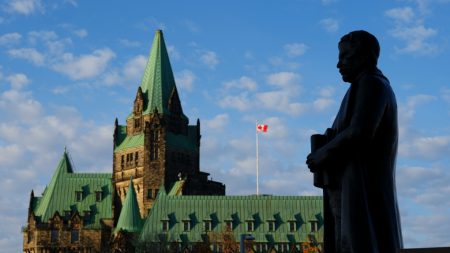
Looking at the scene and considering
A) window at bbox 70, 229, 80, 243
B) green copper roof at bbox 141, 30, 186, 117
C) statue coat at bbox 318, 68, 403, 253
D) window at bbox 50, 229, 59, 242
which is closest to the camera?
statue coat at bbox 318, 68, 403, 253

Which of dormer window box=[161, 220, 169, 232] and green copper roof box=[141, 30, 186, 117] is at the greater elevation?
green copper roof box=[141, 30, 186, 117]

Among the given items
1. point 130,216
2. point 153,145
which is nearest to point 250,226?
point 130,216

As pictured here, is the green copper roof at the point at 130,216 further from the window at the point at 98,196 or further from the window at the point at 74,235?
the window at the point at 98,196

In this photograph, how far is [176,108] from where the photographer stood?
142750 millimetres

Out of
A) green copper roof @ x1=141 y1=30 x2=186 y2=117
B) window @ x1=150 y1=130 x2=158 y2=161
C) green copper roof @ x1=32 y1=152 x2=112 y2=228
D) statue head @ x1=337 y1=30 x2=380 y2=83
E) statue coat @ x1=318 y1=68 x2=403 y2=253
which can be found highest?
green copper roof @ x1=141 y1=30 x2=186 y2=117

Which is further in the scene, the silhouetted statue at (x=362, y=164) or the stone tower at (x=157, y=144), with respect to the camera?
the stone tower at (x=157, y=144)

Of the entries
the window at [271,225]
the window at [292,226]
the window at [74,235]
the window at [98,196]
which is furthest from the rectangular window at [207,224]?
the window at [74,235]

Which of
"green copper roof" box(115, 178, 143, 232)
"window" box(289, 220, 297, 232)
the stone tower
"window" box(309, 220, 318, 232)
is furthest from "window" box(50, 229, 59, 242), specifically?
"window" box(309, 220, 318, 232)

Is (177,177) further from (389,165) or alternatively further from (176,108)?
(389,165)

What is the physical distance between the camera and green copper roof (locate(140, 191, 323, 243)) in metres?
126

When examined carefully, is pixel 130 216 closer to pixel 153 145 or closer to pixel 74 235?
pixel 74 235

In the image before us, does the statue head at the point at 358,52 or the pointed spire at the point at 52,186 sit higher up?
the pointed spire at the point at 52,186

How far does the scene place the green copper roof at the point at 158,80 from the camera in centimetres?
14162

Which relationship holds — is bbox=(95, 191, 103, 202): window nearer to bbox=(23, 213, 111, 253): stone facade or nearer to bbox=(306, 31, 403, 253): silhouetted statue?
bbox=(23, 213, 111, 253): stone facade
